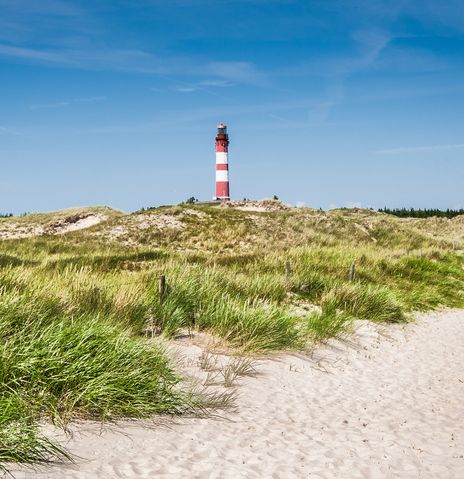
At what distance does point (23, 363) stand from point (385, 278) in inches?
631

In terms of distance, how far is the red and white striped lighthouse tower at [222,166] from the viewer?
53.4 m

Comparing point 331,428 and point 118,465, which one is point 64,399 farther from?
point 331,428

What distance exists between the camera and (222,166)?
176 ft

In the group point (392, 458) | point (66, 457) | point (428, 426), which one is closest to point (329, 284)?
point (428, 426)

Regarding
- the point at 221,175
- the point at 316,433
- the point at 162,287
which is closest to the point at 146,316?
the point at 162,287

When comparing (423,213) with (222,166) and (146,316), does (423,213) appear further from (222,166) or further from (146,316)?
(146,316)

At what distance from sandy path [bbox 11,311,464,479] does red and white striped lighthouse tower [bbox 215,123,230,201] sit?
143ft

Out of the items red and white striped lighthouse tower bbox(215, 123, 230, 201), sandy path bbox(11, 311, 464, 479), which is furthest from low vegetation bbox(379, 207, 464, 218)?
sandy path bbox(11, 311, 464, 479)

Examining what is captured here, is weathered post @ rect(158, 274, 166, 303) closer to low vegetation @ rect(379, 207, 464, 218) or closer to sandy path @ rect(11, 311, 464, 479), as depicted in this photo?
sandy path @ rect(11, 311, 464, 479)

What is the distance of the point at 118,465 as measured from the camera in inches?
176

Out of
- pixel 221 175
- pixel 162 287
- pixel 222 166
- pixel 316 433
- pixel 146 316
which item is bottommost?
pixel 316 433

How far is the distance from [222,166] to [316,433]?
4843 centimetres

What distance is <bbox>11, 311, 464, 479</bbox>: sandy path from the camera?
186 inches

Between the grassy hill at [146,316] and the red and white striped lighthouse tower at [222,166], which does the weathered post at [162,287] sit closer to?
the grassy hill at [146,316]
